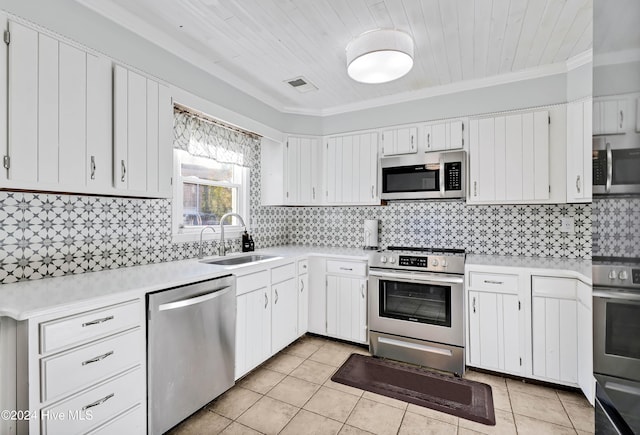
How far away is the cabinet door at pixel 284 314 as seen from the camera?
278 cm

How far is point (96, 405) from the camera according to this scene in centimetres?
146

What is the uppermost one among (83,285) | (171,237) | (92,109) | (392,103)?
(392,103)

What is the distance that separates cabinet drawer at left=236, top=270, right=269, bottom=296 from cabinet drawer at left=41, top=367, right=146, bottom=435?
85 cm

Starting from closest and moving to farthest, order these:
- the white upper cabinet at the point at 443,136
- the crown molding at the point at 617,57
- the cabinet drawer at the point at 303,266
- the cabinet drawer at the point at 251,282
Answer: the crown molding at the point at 617,57 < the cabinet drawer at the point at 251,282 < the white upper cabinet at the point at 443,136 < the cabinet drawer at the point at 303,266

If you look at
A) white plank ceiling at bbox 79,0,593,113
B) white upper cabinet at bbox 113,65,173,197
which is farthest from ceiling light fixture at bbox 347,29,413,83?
white upper cabinet at bbox 113,65,173,197

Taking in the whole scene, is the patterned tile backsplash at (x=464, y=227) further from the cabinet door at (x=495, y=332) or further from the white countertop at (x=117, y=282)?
the cabinet door at (x=495, y=332)

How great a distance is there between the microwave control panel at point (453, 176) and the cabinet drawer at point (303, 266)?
1.59m

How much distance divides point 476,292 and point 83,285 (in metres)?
2.78

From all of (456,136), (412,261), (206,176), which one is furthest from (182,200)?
(456,136)

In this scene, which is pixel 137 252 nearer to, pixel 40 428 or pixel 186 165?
pixel 186 165

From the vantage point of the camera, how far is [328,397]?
7.39 ft

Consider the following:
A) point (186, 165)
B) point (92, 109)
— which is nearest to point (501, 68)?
point (186, 165)

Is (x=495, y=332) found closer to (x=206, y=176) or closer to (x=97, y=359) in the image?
(x=97, y=359)

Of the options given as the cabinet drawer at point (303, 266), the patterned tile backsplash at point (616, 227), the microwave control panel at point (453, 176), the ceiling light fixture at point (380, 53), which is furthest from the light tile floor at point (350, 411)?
the ceiling light fixture at point (380, 53)
